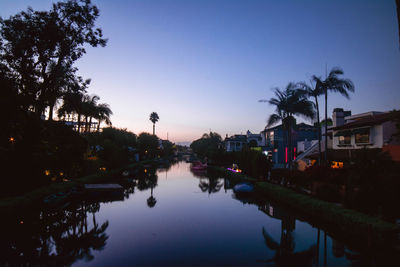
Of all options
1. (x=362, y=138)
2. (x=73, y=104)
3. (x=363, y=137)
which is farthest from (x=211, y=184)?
(x=73, y=104)

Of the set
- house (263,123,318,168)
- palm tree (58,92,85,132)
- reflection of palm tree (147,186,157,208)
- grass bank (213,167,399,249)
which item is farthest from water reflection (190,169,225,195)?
palm tree (58,92,85,132)

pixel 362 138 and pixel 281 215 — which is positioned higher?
pixel 362 138

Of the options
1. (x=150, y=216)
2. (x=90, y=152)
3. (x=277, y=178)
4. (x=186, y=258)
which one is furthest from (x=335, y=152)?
(x=90, y=152)

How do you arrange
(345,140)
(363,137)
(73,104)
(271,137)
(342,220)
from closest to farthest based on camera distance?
(342,220) → (363,137) → (73,104) → (345,140) → (271,137)

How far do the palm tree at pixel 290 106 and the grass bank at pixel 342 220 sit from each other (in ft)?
35.3

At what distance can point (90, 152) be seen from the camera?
1770 inches

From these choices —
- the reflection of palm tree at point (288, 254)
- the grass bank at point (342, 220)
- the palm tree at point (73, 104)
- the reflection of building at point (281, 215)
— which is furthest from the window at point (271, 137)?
the reflection of palm tree at point (288, 254)

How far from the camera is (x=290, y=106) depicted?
105ft

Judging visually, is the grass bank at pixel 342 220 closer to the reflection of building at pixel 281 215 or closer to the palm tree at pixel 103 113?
the reflection of building at pixel 281 215

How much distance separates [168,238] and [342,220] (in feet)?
38.1

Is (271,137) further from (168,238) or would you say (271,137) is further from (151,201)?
(168,238)

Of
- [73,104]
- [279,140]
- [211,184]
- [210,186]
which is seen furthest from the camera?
[279,140]

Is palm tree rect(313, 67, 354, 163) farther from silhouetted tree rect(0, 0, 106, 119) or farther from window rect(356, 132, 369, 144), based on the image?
silhouetted tree rect(0, 0, 106, 119)

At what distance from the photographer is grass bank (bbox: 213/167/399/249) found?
41.5 feet
